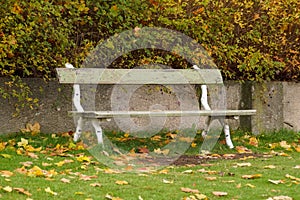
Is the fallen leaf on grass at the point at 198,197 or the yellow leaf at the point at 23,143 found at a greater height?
the yellow leaf at the point at 23,143

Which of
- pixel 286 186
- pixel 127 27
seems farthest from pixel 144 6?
pixel 286 186

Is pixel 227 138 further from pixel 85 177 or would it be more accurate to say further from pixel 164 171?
pixel 85 177

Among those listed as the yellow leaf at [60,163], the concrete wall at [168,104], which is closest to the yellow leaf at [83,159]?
the yellow leaf at [60,163]

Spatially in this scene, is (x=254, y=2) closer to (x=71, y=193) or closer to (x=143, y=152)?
(x=143, y=152)

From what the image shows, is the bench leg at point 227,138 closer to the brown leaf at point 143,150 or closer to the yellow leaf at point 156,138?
the yellow leaf at point 156,138

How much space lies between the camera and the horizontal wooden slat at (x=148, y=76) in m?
7.36

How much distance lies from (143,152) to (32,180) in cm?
238

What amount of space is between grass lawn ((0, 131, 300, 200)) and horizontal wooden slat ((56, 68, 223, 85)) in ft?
2.41

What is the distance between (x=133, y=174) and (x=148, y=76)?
2.46m

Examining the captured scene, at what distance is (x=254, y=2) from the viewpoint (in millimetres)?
8555

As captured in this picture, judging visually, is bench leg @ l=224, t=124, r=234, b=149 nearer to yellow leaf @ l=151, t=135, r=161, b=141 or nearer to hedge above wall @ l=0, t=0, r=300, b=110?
yellow leaf @ l=151, t=135, r=161, b=141

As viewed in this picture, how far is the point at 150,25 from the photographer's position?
25.7 feet

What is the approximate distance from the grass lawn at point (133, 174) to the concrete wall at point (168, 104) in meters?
0.27

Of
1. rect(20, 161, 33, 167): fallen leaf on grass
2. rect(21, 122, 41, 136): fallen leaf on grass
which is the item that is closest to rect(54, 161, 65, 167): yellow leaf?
rect(20, 161, 33, 167): fallen leaf on grass
